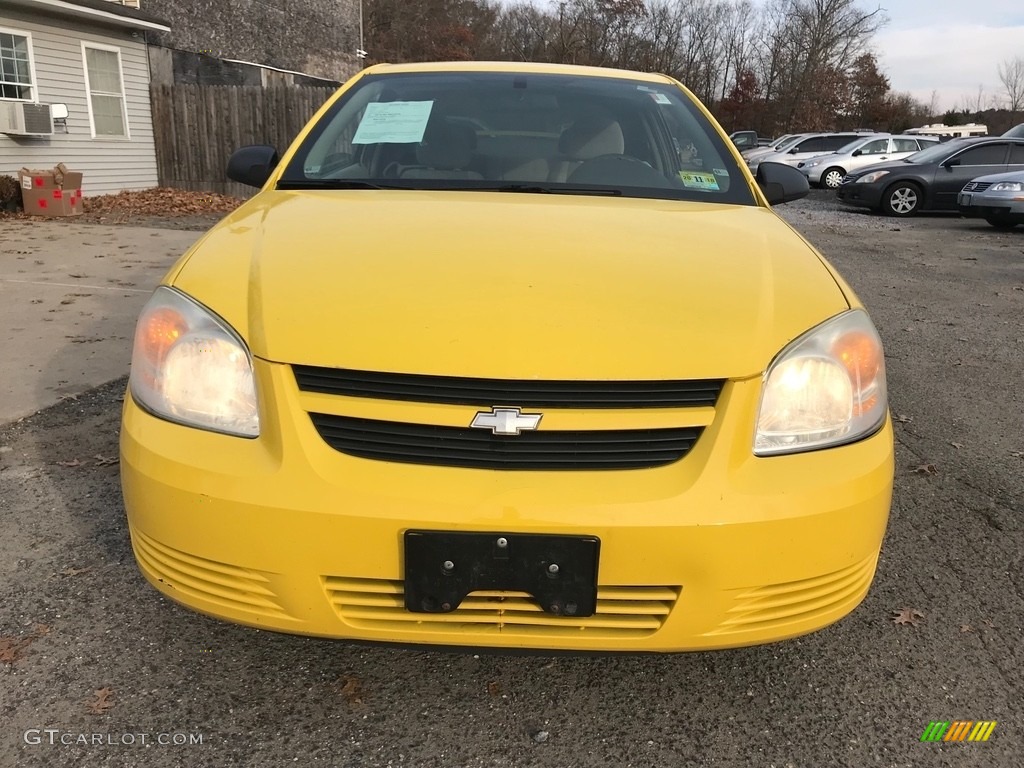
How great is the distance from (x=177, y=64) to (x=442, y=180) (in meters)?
17.3

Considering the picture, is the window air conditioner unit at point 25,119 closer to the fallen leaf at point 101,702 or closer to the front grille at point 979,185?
the fallen leaf at point 101,702

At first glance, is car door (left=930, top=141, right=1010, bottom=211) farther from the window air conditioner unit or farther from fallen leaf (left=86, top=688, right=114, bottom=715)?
fallen leaf (left=86, top=688, right=114, bottom=715)

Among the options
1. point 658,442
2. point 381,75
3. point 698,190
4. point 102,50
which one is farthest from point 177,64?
point 658,442

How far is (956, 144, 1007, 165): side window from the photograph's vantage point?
590 inches

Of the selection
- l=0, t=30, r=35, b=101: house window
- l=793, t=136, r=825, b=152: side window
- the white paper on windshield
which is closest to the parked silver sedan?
l=793, t=136, r=825, b=152: side window

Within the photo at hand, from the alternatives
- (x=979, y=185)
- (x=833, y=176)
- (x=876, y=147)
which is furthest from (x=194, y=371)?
(x=876, y=147)

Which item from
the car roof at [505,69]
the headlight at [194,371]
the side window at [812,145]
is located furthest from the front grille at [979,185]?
the headlight at [194,371]

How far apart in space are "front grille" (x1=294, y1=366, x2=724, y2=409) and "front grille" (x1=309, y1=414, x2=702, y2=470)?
2.2 inches

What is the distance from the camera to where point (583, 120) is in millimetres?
2979

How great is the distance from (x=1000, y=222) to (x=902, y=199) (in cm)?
263

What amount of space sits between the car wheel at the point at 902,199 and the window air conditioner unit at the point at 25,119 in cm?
1497

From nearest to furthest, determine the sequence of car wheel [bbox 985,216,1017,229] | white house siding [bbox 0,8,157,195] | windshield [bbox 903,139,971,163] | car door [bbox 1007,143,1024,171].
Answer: white house siding [bbox 0,8,157,195], car wheel [bbox 985,216,1017,229], car door [bbox 1007,143,1024,171], windshield [bbox 903,139,971,163]

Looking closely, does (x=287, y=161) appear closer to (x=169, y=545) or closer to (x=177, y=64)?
(x=169, y=545)

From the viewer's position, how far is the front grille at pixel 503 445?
5.17 feet
